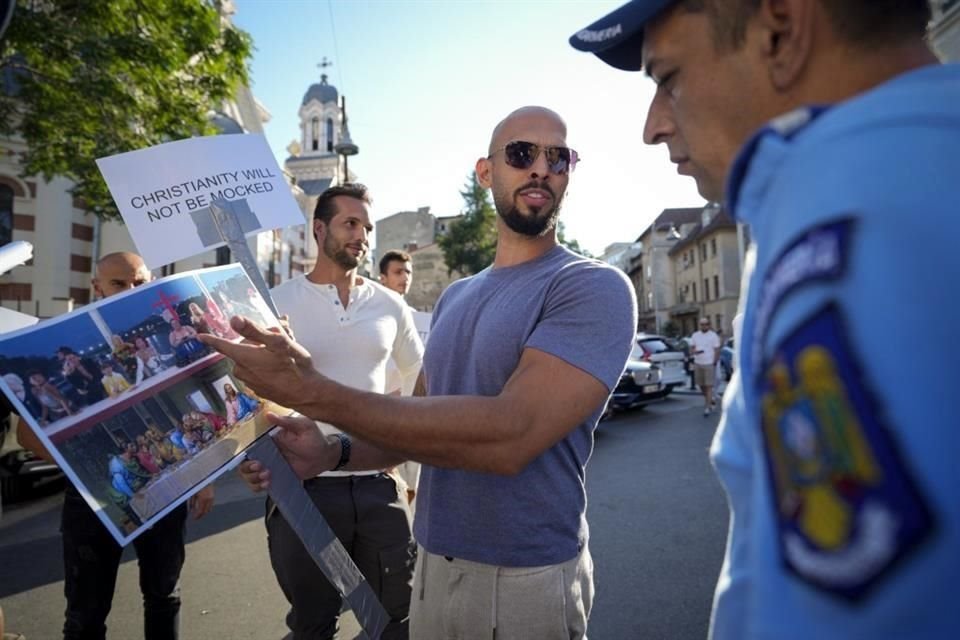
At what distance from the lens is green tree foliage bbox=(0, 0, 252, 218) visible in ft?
27.9

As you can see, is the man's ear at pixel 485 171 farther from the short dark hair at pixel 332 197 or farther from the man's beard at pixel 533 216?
the short dark hair at pixel 332 197

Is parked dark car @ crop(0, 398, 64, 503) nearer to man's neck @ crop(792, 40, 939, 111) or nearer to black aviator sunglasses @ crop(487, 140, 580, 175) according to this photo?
black aviator sunglasses @ crop(487, 140, 580, 175)

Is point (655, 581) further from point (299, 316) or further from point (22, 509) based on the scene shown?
point (22, 509)

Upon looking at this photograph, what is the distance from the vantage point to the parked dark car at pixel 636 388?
37.0 feet

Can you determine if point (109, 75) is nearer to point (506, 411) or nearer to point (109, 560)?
point (109, 560)

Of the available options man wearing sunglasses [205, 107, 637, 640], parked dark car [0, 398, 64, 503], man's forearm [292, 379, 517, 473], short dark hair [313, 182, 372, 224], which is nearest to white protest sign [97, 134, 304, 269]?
man wearing sunglasses [205, 107, 637, 640]

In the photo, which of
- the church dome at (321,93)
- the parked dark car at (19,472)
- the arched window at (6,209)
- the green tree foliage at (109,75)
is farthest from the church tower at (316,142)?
→ the parked dark car at (19,472)

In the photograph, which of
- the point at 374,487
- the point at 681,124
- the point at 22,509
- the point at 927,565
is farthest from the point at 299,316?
the point at 22,509

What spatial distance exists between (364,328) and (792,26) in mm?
2536

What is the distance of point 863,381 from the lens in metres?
0.40

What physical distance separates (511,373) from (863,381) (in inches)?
49.4

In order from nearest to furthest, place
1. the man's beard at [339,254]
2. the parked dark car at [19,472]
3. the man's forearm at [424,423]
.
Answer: the man's forearm at [424,423]
the man's beard at [339,254]
the parked dark car at [19,472]

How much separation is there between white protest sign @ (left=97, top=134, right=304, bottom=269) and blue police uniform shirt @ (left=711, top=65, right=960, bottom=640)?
1.53 m

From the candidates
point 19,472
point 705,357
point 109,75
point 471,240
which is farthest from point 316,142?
point 19,472
